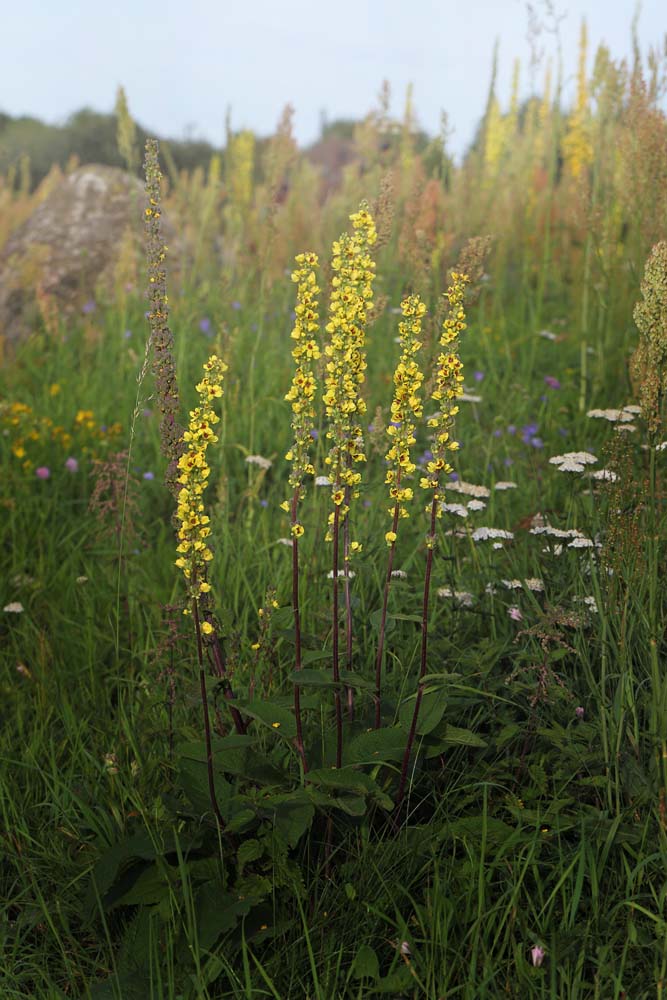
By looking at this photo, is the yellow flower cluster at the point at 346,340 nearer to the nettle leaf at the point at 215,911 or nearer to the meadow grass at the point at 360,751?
the meadow grass at the point at 360,751

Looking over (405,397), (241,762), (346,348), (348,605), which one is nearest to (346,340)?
(346,348)

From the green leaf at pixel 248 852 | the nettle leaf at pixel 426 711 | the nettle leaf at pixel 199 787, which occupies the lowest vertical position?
the green leaf at pixel 248 852

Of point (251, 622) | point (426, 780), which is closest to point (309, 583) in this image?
point (251, 622)

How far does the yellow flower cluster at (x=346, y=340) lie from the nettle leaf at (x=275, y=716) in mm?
398

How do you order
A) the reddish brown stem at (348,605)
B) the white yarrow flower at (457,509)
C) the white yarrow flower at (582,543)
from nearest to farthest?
the reddish brown stem at (348,605) < the white yarrow flower at (582,543) < the white yarrow flower at (457,509)

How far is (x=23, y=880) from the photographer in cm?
202

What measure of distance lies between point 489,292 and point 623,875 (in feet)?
16.5

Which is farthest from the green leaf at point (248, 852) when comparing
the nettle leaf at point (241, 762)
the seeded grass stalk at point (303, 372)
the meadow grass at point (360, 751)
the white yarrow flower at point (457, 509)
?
the white yarrow flower at point (457, 509)

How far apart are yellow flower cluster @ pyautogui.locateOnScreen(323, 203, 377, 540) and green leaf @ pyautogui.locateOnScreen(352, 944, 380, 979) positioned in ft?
2.59

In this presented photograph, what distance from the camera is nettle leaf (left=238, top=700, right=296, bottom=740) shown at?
1.77 meters

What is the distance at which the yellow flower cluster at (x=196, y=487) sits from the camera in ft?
5.41

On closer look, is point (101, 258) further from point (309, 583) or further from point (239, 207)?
point (309, 583)

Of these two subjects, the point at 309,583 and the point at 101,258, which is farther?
the point at 101,258

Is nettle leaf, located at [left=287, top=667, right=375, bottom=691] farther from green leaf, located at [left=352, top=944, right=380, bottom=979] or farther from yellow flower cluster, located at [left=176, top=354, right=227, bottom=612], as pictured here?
green leaf, located at [left=352, top=944, right=380, bottom=979]
